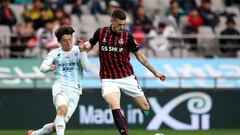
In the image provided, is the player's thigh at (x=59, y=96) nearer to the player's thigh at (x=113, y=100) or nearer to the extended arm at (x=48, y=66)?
the extended arm at (x=48, y=66)

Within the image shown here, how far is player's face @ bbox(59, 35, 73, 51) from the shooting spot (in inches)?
561

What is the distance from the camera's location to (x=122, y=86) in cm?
1482

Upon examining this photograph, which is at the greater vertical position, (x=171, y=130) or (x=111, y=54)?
(x=111, y=54)

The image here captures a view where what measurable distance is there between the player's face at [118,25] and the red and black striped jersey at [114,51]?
19 centimetres

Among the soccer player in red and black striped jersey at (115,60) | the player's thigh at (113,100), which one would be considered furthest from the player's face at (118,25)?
the player's thigh at (113,100)

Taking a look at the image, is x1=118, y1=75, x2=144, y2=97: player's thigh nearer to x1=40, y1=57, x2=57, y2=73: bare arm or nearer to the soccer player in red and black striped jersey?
the soccer player in red and black striped jersey

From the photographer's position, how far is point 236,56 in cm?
2311

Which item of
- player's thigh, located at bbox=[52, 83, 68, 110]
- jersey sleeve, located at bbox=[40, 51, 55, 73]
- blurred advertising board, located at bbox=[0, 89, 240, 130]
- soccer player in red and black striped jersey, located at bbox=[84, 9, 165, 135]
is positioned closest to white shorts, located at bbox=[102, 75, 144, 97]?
soccer player in red and black striped jersey, located at bbox=[84, 9, 165, 135]

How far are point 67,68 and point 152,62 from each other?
7915 mm

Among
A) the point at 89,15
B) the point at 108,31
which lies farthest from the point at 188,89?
the point at 108,31

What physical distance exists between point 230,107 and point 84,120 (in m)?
3.51

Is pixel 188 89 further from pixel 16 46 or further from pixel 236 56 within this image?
pixel 16 46

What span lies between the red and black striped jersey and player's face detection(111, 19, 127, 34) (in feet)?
0.62

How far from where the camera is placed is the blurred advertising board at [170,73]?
2119cm
